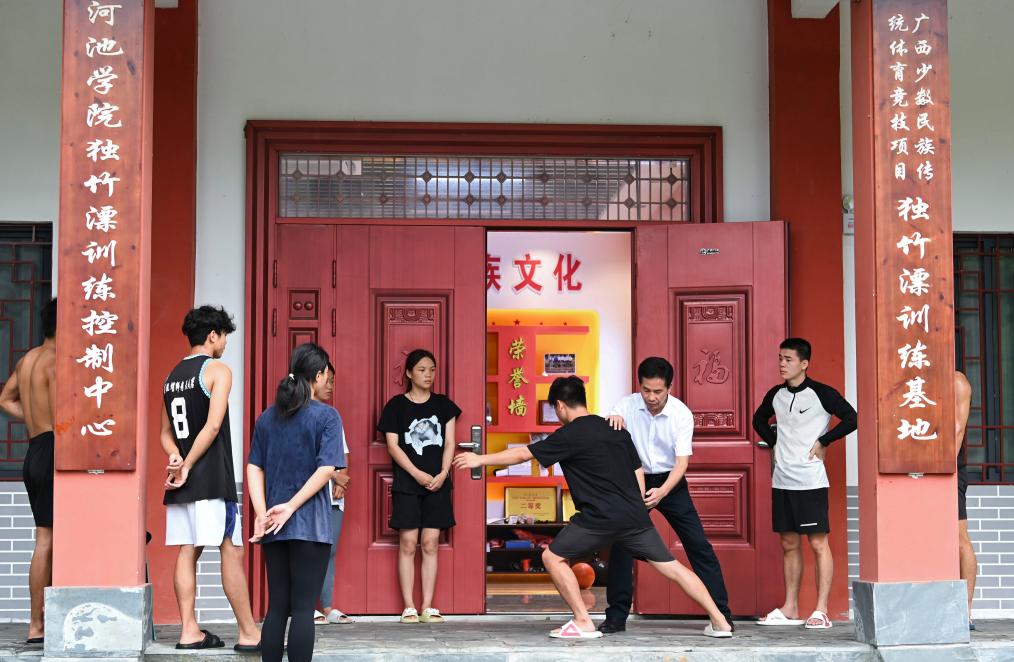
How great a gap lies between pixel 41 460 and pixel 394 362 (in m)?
2.18

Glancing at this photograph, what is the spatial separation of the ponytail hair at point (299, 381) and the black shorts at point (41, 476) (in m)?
1.52

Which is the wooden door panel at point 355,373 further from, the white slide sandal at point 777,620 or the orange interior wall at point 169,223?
the white slide sandal at point 777,620

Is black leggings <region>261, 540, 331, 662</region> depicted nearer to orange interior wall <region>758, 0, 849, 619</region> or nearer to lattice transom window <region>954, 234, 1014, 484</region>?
orange interior wall <region>758, 0, 849, 619</region>

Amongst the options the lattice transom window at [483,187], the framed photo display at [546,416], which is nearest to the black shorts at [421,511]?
the lattice transom window at [483,187]

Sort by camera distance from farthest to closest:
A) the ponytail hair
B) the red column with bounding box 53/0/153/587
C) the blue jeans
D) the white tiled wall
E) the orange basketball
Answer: the orange basketball
the white tiled wall
the blue jeans
the red column with bounding box 53/0/153/587
the ponytail hair

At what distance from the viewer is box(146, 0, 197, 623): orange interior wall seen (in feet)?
23.6

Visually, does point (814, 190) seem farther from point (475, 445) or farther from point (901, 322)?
point (475, 445)

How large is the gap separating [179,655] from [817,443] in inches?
139

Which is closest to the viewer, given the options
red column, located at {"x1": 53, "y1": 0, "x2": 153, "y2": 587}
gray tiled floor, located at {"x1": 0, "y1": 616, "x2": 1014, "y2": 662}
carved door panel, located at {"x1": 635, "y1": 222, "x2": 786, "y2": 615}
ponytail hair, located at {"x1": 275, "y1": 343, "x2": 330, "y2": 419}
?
ponytail hair, located at {"x1": 275, "y1": 343, "x2": 330, "y2": 419}

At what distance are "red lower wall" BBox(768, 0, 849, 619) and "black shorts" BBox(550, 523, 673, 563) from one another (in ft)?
5.18

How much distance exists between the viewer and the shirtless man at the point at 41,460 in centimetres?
617

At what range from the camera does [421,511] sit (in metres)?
7.31

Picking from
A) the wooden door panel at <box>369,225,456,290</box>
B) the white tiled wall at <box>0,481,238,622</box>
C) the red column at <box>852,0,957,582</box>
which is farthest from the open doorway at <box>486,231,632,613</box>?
the red column at <box>852,0,957,582</box>

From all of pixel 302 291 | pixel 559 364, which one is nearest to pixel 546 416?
pixel 559 364
